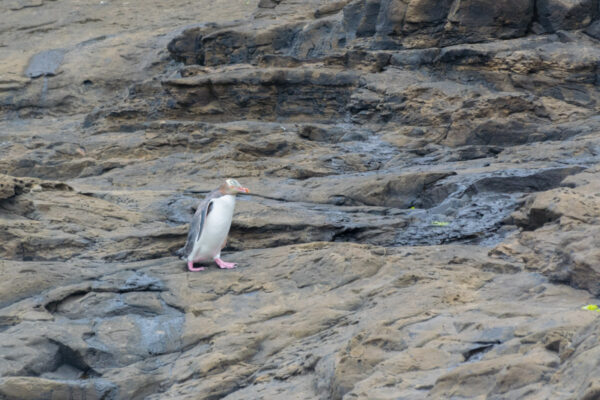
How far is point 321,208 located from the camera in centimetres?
875

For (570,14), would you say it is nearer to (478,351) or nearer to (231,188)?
(231,188)

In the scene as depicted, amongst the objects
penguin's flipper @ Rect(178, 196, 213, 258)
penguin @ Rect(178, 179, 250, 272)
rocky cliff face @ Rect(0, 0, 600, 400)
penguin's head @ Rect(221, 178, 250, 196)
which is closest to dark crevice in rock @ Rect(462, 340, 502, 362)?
rocky cliff face @ Rect(0, 0, 600, 400)

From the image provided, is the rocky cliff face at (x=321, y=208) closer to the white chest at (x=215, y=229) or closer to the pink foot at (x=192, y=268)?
the pink foot at (x=192, y=268)

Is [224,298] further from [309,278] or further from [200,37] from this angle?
[200,37]

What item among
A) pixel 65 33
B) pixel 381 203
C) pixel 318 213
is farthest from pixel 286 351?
pixel 65 33

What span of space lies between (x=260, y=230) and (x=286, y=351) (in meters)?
2.66

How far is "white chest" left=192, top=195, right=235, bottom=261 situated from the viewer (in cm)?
717

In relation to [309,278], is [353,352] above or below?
above

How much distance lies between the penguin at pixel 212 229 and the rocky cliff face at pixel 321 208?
191mm

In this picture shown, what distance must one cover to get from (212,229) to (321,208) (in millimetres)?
1804

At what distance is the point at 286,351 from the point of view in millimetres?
5539

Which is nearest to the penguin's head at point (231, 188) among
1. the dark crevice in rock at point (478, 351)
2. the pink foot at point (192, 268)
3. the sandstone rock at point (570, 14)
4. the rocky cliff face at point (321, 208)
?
the rocky cliff face at point (321, 208)

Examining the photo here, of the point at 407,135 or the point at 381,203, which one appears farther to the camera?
the point at 407,135

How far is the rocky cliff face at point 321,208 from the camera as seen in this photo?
496cm
